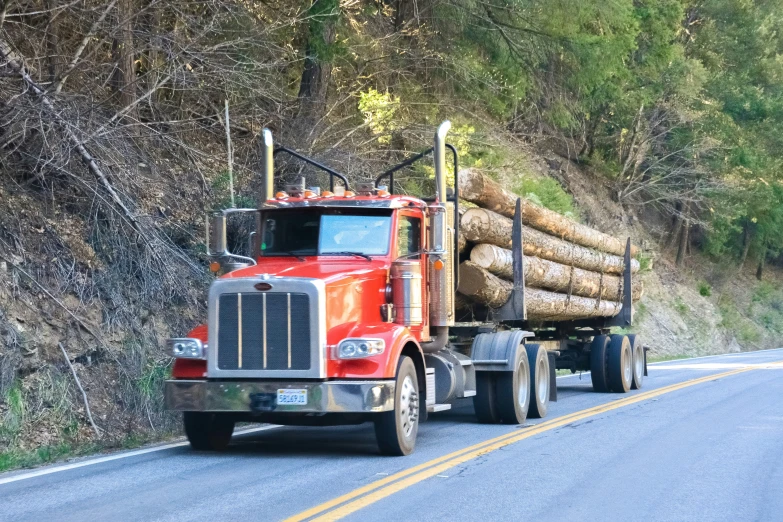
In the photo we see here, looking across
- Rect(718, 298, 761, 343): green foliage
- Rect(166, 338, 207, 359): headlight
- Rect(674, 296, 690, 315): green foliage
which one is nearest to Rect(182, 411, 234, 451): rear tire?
Rect(166, 338, 207, 359): headlight

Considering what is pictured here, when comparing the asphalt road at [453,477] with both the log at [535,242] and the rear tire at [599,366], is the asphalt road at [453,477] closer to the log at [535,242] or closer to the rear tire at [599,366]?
the log at [535,242]

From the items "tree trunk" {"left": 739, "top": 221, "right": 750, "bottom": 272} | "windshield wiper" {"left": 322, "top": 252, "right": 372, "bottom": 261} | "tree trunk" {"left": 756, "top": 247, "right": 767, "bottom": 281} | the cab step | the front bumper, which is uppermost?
"tree trunk" {"left": 739, "top": 221, "right": 750, "bottom": 272}

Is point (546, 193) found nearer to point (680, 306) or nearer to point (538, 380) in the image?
point (680, 306)

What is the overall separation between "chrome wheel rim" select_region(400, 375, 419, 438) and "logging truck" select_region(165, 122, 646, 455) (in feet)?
0.06

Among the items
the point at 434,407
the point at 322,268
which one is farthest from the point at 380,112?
the point at 434,407

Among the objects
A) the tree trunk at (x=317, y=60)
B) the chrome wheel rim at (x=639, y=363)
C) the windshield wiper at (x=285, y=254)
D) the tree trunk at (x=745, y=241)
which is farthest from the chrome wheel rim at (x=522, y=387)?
the tree trunk at (x=745, y=241)

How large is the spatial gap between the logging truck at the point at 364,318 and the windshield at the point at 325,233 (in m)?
0.01

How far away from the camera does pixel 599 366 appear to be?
18.1m

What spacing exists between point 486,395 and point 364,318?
337cm

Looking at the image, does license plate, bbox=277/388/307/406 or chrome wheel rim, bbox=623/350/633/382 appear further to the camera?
chrome wheel rim, bbox=623/350/633/382

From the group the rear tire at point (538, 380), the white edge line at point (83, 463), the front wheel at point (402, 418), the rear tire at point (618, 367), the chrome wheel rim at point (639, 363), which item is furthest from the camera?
the chrome wheel rim at point (639, 363)

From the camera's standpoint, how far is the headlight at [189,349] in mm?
9758

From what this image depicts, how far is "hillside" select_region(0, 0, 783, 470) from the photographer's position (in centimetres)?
1244

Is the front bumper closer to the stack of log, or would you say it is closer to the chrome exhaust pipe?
the chrome exhaust pipe
